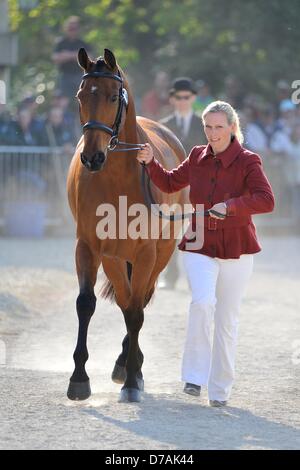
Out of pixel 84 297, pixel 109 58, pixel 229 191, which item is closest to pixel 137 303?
pixel 84 297

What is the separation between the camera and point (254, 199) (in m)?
6.74


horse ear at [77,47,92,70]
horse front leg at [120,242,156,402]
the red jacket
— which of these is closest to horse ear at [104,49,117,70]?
horse ear at [77,47,92,70]

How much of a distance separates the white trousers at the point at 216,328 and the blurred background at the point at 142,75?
17.5 ft

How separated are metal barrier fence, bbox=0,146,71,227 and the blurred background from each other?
0.05 ft

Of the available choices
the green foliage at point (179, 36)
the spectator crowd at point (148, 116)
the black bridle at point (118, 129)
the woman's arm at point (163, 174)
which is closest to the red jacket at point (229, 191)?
the black bridle at point (118, 129)

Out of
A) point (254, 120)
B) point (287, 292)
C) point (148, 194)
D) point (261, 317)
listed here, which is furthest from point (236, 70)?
point (148, 194)

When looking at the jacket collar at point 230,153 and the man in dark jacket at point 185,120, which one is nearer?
the jacket collar at point 230,153

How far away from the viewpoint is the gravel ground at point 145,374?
598 centimetres

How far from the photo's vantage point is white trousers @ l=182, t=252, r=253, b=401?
6891 millimetres

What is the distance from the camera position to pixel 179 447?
18.7 feet

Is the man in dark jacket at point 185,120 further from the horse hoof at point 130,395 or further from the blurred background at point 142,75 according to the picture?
the horse hoof at point 130,395

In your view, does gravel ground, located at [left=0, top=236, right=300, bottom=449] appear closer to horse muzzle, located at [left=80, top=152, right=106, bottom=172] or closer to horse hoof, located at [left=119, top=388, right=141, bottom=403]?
horse hoof, located at [left=119, top=388, right=141, bottom=403]

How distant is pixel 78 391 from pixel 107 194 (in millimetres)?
1283

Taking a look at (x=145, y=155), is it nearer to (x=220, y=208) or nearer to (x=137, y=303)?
(x=220, y=208)
